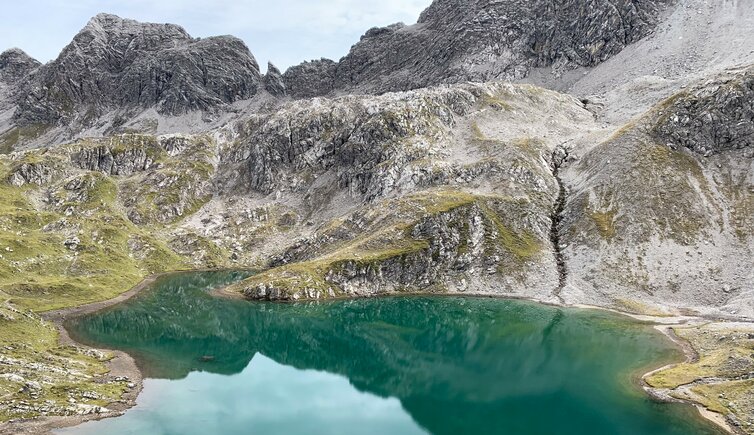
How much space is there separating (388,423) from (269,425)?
45.8 feet

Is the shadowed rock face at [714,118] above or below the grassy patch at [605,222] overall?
above

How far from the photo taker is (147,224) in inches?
7781

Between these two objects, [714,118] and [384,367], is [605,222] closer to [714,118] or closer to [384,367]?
[714,118]

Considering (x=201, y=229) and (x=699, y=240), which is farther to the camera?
(x=201, y=229)

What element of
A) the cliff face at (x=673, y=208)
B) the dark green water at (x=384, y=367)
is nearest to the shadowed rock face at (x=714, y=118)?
the cliff face at (x=673, y=208)

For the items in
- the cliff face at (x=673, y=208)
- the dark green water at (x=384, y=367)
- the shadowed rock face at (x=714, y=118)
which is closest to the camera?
the dark green water at (x=384, y=367)

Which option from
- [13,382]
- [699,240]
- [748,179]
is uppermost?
[748,179]

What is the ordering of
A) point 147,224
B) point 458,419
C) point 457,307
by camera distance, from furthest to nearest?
point 147,224 → point 457,307 → point 458,419

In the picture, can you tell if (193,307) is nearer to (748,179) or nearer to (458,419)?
(458,419)

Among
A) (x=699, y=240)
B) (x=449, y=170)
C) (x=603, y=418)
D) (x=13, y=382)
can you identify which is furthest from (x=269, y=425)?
(x=449, y=170)

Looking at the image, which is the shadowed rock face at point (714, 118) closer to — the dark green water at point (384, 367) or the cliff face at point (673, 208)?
the cliff face at point (673, 208)

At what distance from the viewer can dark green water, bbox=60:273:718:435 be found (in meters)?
58.7

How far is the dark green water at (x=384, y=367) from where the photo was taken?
58.7m

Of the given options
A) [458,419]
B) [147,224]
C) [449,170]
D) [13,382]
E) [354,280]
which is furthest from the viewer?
[147,224]
